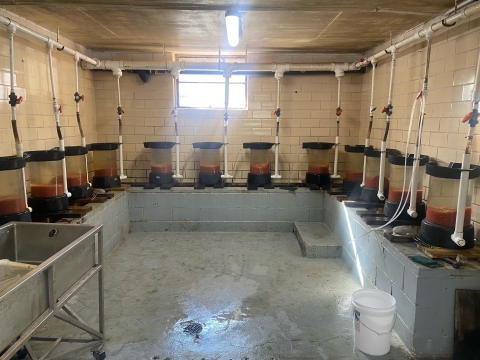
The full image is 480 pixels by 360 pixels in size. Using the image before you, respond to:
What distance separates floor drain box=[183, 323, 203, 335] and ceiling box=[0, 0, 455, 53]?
2691 millimetres

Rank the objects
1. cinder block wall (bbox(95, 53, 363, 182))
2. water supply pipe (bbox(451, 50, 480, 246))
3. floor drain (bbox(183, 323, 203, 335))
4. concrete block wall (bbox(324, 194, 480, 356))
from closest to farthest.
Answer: concrete block wall (bbox(324, 194, 480, 356)) < water supply pipe (bbox(451, 50, 480, 246)) < floor drain (bbox(183, 323, 203, 335)) < cinder block wall (bbox(95, 53, 363, 182))

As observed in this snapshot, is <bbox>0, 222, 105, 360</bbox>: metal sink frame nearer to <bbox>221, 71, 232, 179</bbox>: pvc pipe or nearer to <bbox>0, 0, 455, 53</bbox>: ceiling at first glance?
<bbox>0, 0, 455, 53</bbox>: ceiling

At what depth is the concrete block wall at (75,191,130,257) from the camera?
12.9 feet

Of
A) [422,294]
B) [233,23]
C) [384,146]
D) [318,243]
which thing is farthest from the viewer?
[318,243]

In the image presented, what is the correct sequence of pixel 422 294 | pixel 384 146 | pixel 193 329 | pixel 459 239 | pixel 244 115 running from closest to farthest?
pixel 422 294
pixel 459 239
pixel 193 329
pixel 384 146
pixel 244 115

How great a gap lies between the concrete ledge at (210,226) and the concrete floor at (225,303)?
500mm

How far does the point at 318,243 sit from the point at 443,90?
2049mm

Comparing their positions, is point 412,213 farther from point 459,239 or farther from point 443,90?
point 443,90

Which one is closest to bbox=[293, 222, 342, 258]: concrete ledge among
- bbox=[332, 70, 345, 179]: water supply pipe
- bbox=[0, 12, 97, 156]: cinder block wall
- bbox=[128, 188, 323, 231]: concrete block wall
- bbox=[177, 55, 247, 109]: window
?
bbox=[128, 188, 323, 231]: concrete block wall

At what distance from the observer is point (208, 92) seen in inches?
220

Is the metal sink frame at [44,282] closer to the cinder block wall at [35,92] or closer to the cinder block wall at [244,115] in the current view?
the cinder block wall at [35,92]

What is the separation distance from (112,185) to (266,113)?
8.19 feet

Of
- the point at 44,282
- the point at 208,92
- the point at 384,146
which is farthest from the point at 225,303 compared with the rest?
the point at 208,92

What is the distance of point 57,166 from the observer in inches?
147
